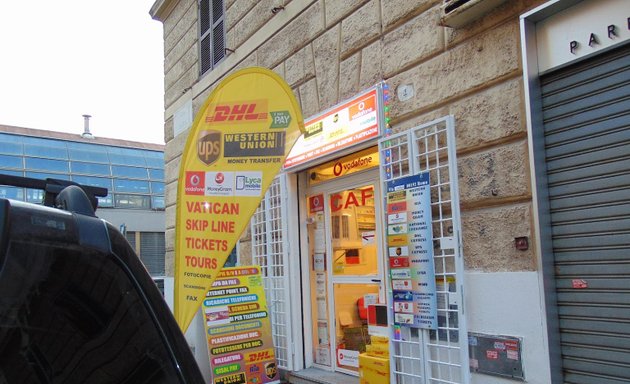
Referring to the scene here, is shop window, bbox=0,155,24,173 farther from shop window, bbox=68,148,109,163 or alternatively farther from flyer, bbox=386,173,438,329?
flyer, bbox=386,173,438,329

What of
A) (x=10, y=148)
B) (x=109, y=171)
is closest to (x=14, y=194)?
(x=10, y=148)

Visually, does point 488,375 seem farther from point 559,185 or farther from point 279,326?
point 279,326

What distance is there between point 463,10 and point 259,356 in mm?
4433

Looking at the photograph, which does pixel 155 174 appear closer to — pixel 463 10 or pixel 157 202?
pixel 157 202

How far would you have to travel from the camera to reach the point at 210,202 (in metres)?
4.67

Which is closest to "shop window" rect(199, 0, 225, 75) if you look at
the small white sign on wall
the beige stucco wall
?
the small white sign on wall

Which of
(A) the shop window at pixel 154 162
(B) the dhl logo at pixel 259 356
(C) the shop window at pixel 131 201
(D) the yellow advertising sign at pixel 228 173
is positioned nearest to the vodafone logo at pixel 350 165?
(D) the yellow advertising sign at pixel 228 173

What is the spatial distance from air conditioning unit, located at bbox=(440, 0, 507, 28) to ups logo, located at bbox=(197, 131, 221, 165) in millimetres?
2219

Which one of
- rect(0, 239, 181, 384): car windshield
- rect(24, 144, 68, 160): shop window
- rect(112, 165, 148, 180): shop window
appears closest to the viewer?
rect(0, 239, 181, 384): car windshield

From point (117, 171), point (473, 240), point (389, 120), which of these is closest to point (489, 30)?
A: point (389, 120)

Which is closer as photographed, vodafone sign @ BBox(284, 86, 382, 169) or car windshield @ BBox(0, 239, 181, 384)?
car windshield @ BBox(0, 239, 181, 384)

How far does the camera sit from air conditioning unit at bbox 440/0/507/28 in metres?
4.20

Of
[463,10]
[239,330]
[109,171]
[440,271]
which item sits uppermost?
[109,171]

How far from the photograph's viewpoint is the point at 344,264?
6.44m
